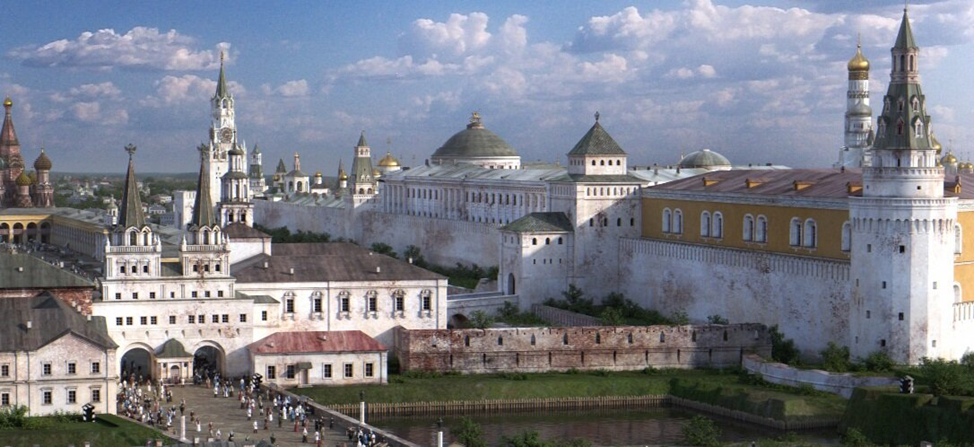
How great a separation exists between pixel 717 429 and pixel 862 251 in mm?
10888

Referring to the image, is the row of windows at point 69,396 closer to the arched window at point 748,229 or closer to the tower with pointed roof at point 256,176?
the arched window at point 748,229

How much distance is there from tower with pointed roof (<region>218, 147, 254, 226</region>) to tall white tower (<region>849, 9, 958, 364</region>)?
109 ft

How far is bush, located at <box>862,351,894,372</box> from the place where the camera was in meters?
57.9

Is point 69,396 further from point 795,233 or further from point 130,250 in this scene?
point 795,233

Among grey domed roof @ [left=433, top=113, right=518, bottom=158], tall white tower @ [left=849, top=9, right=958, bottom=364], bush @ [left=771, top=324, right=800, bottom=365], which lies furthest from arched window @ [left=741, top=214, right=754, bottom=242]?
grey domed roof @ [left=433, top=113, right=518, bottom=158]

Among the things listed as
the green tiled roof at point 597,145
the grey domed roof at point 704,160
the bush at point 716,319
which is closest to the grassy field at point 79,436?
the bush at point 716,319

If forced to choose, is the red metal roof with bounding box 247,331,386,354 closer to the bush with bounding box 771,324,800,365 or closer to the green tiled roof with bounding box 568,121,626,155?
the bush with bounding box 771,324,800,365

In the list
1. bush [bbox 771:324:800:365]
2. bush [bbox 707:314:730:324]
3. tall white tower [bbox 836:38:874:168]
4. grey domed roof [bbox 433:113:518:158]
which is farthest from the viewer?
grey domed roof [bbox 433:113:518:158]

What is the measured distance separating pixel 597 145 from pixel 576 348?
19.2 meters

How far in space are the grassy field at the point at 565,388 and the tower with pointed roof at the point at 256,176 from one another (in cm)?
8859

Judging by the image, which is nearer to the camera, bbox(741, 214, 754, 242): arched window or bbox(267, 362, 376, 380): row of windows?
bbox(267, 362, 376, 380): row of windows

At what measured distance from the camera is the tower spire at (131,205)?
202 feet

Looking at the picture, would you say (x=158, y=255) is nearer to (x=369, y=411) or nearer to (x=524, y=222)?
(x=369, y=411)

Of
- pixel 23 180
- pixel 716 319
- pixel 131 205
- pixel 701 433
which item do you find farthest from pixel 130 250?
pixel 23 180
